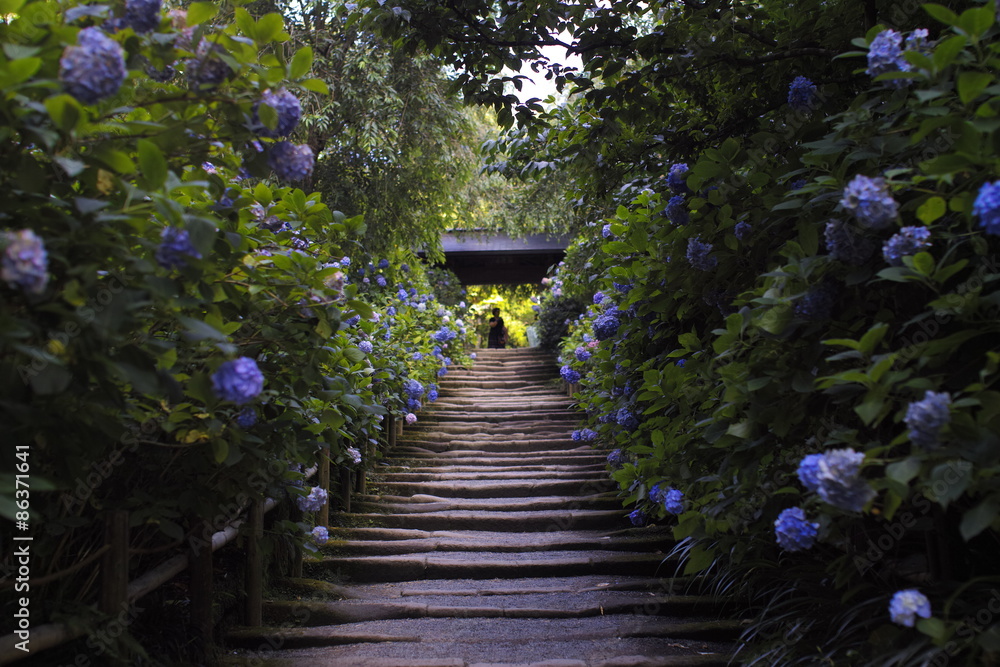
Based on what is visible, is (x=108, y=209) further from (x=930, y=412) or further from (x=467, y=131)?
(x=467, y=131)

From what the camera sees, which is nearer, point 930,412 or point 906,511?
point 930,412

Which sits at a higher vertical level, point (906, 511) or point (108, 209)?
point (108, 209)

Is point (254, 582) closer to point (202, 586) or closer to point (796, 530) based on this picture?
point (202, 586)

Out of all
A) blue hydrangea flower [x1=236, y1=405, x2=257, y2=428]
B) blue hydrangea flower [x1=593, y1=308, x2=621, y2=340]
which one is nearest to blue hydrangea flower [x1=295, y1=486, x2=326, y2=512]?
blue hydrangea flower [x1=236, y1=405, x2=257, y2=428]

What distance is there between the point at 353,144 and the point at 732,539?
18.0ft

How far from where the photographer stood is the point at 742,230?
7.02ft

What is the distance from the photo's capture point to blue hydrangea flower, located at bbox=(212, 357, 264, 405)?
49.7 inches

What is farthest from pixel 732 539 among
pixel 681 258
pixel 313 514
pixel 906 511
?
pixel 313 514

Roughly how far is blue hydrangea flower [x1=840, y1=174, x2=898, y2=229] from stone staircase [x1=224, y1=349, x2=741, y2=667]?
1.61 m

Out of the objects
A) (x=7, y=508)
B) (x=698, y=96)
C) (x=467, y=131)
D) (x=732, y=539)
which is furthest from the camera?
(x=467, y=131)

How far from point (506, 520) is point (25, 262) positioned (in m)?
3.69

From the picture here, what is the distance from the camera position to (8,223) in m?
1.17

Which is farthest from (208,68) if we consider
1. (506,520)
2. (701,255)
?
(506,520)

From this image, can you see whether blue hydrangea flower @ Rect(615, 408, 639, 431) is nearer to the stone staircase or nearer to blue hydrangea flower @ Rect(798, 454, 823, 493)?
the stone staircase
